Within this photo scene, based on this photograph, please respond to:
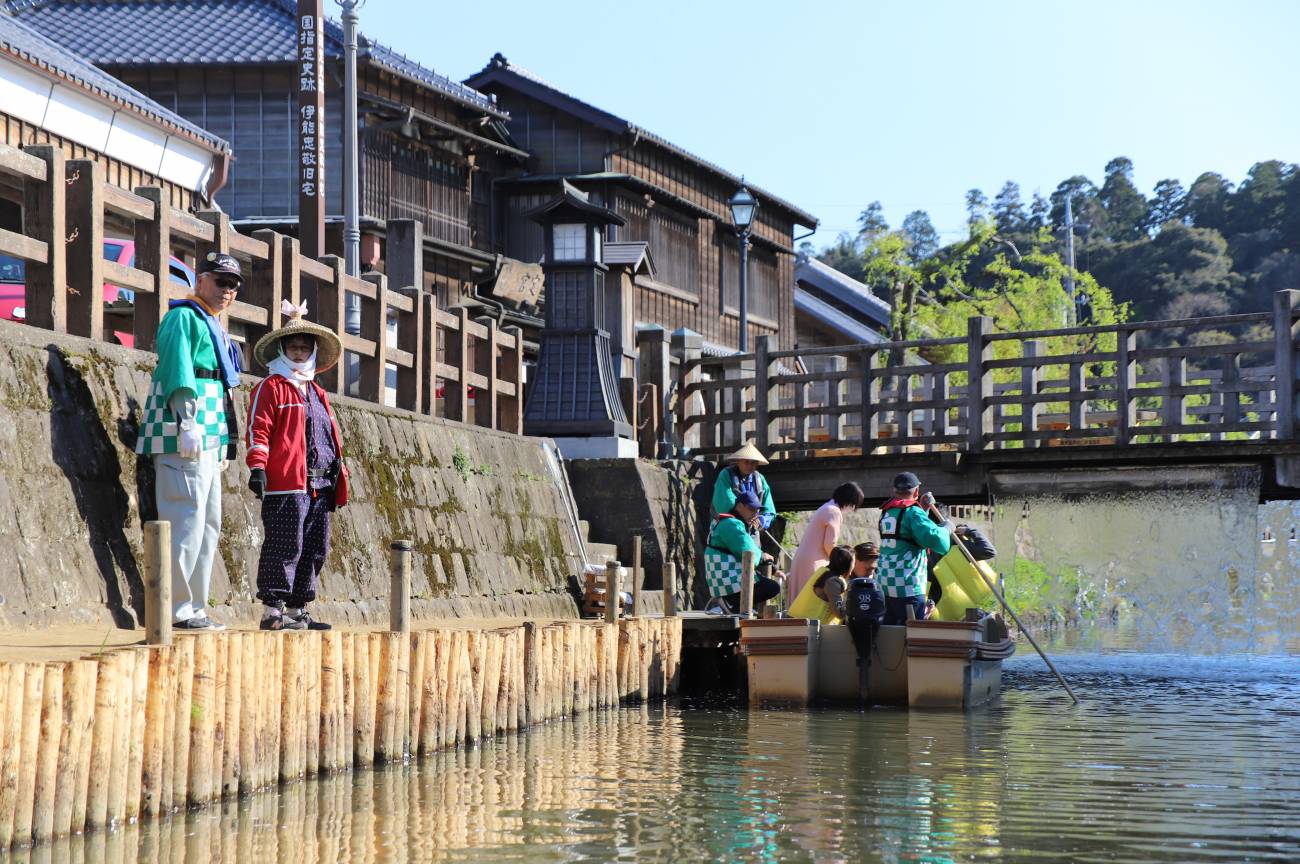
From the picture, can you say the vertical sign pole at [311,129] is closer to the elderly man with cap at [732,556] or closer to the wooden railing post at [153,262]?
the elderly man with cap at [732,556]

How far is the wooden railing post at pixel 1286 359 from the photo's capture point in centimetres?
1683

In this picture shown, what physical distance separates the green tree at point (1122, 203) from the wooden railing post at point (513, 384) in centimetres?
6015

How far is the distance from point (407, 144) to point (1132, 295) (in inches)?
1542

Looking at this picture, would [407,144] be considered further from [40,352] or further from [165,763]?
[165,763]

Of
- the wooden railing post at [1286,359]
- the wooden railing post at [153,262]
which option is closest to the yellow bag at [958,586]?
the wooden railing post at [1286,359]

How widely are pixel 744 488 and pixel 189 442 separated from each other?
27.3 ft

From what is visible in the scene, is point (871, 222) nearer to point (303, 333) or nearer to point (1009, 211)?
point (1009, 211)

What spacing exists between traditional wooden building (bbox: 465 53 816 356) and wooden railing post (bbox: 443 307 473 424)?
1227 cm

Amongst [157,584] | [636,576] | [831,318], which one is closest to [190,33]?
[636,576]

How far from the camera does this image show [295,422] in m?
9.41

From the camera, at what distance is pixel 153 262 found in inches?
421

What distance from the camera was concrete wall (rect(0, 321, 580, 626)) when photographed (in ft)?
29.1

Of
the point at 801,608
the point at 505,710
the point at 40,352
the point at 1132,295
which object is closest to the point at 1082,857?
the point at 505,710

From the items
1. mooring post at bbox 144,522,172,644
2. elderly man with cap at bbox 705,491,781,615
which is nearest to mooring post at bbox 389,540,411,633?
mooring post at bbox 144,522,172,644
